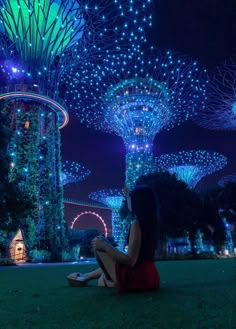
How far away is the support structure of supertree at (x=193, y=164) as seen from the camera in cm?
4638

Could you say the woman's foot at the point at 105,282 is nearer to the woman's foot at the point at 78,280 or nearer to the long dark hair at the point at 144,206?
the woman's foot at the point at 78,280

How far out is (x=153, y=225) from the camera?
4672 millimetres

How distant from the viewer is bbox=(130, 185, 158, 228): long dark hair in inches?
183

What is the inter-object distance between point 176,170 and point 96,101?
57.3 ft

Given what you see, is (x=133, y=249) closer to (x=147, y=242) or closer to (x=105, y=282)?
(x=147, y=242)

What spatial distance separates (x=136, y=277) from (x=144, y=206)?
37.5 inches

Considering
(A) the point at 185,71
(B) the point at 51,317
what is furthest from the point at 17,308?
(A) the point at 185,71

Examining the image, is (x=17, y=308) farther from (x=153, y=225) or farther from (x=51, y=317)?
(x=153, y=225)

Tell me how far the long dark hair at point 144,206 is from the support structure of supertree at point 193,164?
41.4 metres

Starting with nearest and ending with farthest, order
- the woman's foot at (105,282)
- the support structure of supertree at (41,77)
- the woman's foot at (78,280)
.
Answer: the woman's foot at (105,282)
the woman's foot at (78,280)
the support structure of supertree at (41,77)

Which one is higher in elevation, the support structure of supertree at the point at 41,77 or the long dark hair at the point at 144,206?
the support structure of supertree at the point at 41,77

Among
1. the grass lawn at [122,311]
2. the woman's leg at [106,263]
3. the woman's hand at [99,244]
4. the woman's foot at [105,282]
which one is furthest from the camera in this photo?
the woman's foot at [105,282]

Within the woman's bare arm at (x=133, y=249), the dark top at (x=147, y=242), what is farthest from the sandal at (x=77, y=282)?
the dark top at (x=147, y=242)

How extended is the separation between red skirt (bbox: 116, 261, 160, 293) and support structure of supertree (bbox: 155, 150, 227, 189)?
4130 centimetres
